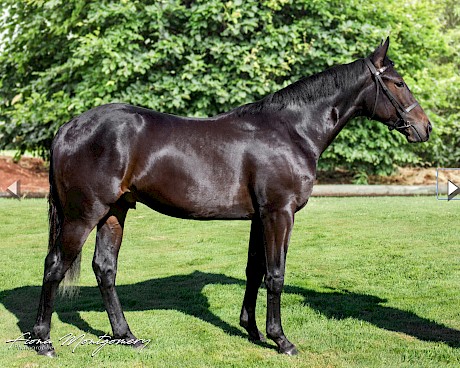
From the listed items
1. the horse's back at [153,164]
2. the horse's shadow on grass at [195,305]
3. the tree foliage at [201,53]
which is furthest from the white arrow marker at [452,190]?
the horse's back at [153,164]

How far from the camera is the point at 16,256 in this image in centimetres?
977

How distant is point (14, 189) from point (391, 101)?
11.9 meters

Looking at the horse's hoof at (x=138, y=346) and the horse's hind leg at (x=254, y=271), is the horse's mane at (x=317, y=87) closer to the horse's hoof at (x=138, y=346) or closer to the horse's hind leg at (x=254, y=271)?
the horse's hind leg at (x=254, y=271)

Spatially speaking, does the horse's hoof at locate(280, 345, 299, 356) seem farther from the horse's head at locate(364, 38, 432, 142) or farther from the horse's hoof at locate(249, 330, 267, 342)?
the horse's head at locate(364, 38, 432, 142)

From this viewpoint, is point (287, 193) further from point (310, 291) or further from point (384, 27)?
point (384, 27)

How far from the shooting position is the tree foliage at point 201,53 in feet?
50.7

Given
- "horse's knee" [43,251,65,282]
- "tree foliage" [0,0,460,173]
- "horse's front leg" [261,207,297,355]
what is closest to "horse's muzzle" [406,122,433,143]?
"horse's front leg" [261,207,297,355]

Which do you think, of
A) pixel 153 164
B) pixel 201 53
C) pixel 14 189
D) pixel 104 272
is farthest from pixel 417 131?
pixel 14 189

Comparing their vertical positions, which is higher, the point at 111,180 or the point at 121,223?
the point at 111,180

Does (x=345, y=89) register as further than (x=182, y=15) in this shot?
No

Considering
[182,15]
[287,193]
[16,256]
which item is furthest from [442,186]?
[287,193]

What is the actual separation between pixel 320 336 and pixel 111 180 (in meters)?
2.38

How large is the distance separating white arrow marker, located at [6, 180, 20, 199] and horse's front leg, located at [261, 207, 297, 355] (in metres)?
11.0

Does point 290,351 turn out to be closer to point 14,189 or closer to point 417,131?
point 417,131
